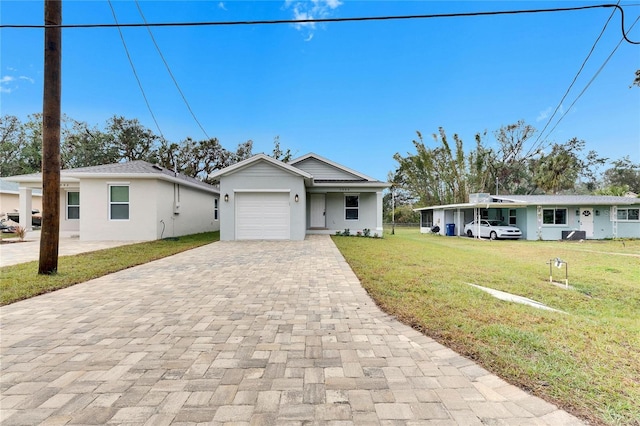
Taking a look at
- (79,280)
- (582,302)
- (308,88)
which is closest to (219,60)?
(308,88)

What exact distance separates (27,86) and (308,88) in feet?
61.0

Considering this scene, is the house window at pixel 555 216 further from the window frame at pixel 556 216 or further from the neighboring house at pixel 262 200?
the neighboring house at pixel 262 200

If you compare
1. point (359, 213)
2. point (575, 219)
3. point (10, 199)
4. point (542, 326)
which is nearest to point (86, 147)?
point (10, 199)

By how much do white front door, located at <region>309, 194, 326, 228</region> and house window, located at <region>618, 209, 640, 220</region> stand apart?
18838 mm

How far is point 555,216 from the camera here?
1820 cm

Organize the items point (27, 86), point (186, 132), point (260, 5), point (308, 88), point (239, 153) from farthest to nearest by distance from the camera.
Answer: point (239, 153)
point (186, 132)
point (308, 88)
point (27, 86)
point (260, 5)

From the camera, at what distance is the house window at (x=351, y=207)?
1731 centimetres

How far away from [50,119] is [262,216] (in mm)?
8194

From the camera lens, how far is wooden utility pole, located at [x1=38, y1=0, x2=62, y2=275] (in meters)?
5.77

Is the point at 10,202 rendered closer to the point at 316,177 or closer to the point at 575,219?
the point at 316,177

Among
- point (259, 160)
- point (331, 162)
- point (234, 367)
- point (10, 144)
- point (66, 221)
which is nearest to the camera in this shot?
point (234, 367)

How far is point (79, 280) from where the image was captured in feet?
18.5

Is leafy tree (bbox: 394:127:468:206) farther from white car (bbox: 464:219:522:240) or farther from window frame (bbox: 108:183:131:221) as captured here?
window frame (bbox: 108:183:131:221)

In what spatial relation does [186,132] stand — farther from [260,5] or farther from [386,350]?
[386,350]
